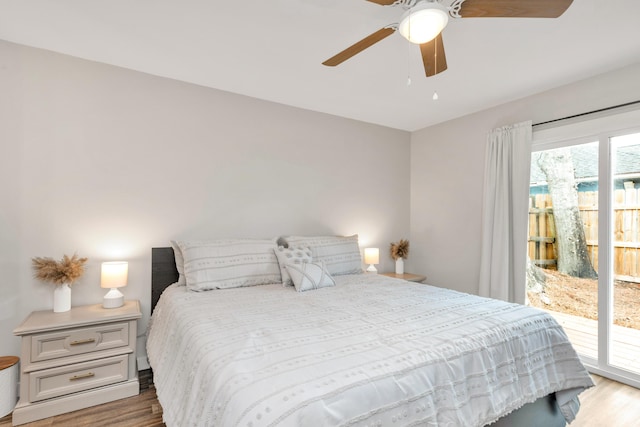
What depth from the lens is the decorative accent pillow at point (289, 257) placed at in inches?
104

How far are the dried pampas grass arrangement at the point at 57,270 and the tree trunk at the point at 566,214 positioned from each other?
13.6ft

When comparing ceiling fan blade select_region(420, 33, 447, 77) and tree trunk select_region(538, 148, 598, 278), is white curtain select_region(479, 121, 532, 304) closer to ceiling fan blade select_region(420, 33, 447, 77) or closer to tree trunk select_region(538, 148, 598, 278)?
tree trunk select_region(538, 148, 598, 278)

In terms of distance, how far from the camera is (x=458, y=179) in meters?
3.75

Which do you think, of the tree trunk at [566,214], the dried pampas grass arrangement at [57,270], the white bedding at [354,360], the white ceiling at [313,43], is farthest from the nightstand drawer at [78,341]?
the tree trunk at [566,214]

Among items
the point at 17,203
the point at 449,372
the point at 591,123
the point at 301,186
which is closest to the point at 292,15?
the point at 301,186

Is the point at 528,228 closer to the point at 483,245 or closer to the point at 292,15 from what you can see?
the point at 483,245

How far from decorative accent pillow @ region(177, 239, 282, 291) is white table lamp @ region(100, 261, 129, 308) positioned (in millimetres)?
437

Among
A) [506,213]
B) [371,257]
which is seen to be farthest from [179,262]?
[506,213]

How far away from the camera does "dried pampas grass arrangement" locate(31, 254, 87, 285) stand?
86.6 inches

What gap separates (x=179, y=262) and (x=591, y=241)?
3.59 m

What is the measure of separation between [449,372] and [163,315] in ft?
6.03

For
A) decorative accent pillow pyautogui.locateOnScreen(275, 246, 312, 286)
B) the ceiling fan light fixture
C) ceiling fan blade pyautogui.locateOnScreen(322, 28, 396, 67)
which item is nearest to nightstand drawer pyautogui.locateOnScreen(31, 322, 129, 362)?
decorative accent pillow pyautogui.locateOnScreen(275, 246, 312, 286)

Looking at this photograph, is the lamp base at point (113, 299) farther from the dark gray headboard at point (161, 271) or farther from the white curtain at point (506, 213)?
the white curtain at point (506, 213)

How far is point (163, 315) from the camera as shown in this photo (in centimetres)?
217
